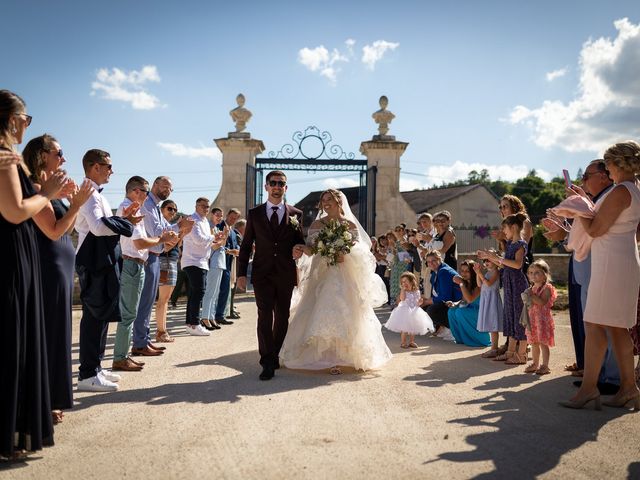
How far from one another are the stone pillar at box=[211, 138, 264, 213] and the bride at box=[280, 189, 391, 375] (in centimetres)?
1021

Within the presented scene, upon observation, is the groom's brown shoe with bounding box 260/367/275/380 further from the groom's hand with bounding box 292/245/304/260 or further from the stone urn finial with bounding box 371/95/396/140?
the stone urn finial with bounding box 371/95/396/140

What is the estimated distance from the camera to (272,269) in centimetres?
648

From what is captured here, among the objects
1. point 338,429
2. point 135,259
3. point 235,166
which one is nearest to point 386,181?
point 235,166

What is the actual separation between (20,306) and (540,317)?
5542 millimetres

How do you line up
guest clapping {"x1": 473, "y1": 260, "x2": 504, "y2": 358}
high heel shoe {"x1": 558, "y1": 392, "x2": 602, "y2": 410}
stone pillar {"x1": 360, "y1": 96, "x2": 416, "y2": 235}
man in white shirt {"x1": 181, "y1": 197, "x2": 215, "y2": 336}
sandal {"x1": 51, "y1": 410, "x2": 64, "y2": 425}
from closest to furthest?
sandal {"x1": 51, "y1": 410, "x2": 64, "y2": 425}, high heel shoe {"x1": 558, "y1": 392, "x2": 602, "y2": 410}, guest clapping {"x1": 473, "y1": 260, "x2": 504, "y2": 358}, man in white shirt {"x1": 181, "y1": 197, "x2": 215, "y2": 336}, stone pillar {"x1": 360, "y1": 96, "x2": 416, "y2": 235}

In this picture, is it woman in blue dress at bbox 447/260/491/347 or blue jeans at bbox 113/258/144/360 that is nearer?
blue jeans at bbox 113/258/144/360

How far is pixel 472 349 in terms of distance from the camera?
830 centimetres

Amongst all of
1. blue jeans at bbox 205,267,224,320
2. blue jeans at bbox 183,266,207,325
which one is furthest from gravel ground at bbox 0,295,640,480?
blue jeans at bbox 205,267,224,320

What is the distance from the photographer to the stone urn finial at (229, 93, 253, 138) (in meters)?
16.9

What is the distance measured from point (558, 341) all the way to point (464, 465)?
6302 millimetres

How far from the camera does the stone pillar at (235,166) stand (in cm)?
1667

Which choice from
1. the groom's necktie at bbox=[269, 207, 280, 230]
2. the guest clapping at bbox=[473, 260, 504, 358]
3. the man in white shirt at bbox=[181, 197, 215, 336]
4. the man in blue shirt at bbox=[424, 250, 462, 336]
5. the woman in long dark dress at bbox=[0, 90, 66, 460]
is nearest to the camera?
the woman in long dark dress at bbox=[0, 90, 66, 460]

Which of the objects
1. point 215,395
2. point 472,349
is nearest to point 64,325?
point 215,395

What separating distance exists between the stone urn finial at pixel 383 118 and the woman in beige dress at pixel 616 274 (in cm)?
1271
